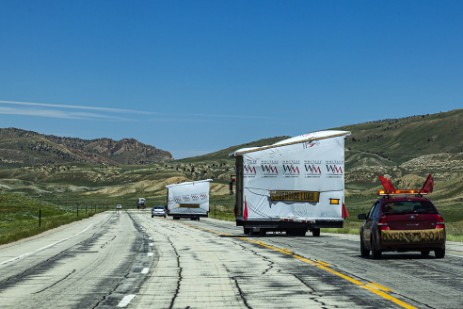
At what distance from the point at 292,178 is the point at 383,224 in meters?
14.0

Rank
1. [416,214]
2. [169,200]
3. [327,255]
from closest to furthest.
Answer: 1. [416,214]
2. [327,255]
3. [169,200]

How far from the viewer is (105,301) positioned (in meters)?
13.2

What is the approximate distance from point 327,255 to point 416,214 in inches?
146

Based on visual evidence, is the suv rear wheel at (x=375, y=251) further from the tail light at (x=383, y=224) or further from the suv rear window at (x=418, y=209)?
the suv rear window at (x=418, y=209)

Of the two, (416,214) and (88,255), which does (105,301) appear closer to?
(416,214)

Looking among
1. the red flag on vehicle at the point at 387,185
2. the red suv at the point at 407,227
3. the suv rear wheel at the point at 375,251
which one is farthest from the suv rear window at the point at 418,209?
the suv rear wheel at the point at 375,251

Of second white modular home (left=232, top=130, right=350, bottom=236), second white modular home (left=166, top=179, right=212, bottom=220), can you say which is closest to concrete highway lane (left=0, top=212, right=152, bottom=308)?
second white modular home (left=232, top=130, right=350, bottom=236)

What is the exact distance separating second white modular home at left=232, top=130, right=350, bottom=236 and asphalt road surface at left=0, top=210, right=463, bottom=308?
871 cm

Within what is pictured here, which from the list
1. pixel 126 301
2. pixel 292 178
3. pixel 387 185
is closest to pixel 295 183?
pixel 292 178

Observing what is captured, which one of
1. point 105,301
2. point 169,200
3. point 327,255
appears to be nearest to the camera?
point 105,301

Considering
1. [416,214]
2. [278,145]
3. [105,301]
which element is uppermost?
[278,145]

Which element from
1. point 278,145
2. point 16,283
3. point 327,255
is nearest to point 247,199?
point 278,145

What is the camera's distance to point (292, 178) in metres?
Result: 35.0

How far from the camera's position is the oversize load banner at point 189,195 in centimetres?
7675
